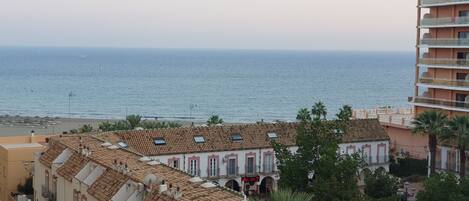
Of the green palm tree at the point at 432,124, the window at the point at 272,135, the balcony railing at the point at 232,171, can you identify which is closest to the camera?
the green palm tree at the point at 432,124

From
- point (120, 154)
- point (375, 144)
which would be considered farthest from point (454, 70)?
point (120, 154)

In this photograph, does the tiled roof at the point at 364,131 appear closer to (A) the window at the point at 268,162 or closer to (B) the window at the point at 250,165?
(A) the window at the point at 268,162

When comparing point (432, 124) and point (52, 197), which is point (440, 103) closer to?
point (432, 124)

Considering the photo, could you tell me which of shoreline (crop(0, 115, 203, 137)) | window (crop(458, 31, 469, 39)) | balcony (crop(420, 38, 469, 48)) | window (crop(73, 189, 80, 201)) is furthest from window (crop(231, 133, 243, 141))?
shoreline (crop(0, 115, 203, 137))

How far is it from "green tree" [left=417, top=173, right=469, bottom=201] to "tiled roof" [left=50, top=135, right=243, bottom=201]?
44.3 ft

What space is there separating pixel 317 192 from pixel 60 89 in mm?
155299

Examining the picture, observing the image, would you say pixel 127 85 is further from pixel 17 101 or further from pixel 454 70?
pixel 454 70

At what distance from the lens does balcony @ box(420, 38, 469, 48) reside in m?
53.7

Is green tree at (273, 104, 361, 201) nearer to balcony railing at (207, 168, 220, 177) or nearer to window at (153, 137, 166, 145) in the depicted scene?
balcony railing at (207, 168, 220, 177)

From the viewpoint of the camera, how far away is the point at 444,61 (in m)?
56.1

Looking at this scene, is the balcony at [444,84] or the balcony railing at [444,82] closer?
the balcony at [444,84]

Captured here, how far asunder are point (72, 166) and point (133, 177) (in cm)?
616

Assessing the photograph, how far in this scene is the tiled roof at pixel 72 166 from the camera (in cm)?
3003

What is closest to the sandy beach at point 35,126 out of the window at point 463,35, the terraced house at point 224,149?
the terraced house at point 224,149
